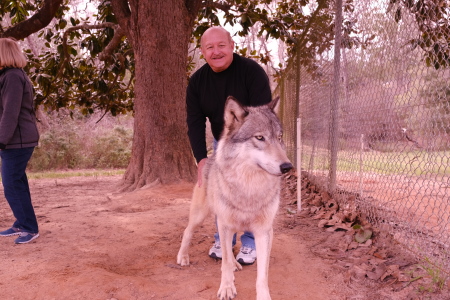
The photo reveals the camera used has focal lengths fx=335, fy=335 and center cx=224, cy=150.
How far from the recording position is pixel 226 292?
264 cm

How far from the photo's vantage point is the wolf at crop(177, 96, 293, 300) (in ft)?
8.45

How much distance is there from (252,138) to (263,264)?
986mm

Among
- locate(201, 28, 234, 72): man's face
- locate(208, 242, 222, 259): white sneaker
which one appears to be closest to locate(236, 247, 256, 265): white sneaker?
locate(208, 242, 222, 259): white sneaker

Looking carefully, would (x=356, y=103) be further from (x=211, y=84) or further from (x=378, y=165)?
(x=211, y=84)

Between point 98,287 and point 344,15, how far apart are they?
178 inches

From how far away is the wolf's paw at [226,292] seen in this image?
8.61 feet

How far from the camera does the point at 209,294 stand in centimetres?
272

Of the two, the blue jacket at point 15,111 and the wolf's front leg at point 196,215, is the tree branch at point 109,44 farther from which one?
the wolf's front leg at point 196,215

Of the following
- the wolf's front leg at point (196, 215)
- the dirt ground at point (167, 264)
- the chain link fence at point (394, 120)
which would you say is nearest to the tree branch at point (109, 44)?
the dirt ground at point (167, 264)

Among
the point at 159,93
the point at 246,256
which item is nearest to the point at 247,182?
the point at 246,256

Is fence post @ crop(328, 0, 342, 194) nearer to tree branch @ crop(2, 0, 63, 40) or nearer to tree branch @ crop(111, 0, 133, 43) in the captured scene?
tree branch @ crop(111, 0, 133, 43)

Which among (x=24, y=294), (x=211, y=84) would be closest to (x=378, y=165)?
(x=211, y=84)

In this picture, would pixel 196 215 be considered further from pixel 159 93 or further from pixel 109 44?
pixel 109 44

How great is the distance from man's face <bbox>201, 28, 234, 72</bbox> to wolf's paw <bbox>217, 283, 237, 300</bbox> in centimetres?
202
